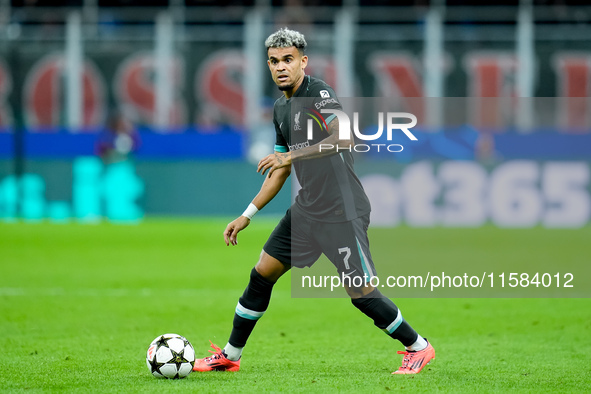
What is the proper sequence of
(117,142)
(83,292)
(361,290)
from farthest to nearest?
(117,142), (83,292), (361,290)

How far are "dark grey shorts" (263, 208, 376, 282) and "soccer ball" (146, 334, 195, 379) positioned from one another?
83 centimetres

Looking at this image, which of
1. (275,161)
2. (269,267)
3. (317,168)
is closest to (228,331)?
(269,267)

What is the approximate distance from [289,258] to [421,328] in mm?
2582

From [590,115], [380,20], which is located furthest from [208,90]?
[590,115]

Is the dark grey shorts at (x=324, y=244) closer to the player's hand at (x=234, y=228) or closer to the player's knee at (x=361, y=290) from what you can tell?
the player's knee at (x=361, y=290)

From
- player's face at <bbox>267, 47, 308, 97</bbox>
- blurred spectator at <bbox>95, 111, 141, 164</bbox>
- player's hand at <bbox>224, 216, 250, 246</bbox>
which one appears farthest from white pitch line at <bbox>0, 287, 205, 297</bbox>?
blurred spectator at <bbox>95, 111, 141, 164</bbox>

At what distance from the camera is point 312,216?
5.55m

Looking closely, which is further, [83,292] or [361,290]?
[83,292]

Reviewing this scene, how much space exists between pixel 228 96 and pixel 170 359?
15.3 metres

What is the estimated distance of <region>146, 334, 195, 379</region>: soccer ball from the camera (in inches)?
212

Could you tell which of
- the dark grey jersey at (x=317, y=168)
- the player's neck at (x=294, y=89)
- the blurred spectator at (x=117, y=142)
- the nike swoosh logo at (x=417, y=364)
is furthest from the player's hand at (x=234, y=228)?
the blurred spectator at (x=117, y=142)

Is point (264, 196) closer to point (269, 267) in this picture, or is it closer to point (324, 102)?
point (269, 267)

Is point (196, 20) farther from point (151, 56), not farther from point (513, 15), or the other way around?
point (513, 15)

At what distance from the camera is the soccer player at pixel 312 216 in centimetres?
541
